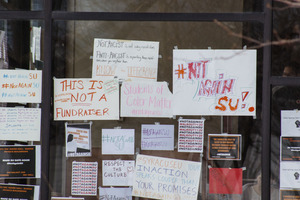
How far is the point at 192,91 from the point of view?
4.59 metres

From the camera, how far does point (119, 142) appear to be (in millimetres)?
4629

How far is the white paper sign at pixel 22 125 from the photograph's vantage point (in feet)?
15.3

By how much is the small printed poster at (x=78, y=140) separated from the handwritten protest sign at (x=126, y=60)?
0.58m

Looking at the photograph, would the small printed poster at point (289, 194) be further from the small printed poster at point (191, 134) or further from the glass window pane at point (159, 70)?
the small printed poster at point (191, 134)

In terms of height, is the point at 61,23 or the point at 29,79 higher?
the point at 61,23

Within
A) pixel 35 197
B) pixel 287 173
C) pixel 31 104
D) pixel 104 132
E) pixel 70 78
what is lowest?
pixel 35 197

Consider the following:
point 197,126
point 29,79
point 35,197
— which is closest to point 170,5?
point 197,126

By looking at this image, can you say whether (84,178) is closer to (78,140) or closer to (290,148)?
(78,140)

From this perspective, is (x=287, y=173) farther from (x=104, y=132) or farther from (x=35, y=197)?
(x=35, y=197)

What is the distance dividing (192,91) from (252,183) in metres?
1.17

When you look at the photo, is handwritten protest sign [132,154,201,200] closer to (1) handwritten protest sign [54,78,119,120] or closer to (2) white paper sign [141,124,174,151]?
(2) white paper sign [141,124,174,151]

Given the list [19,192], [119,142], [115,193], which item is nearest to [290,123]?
[119,142]

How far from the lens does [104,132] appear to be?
15.2ft

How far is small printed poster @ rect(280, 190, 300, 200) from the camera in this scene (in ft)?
15.0
